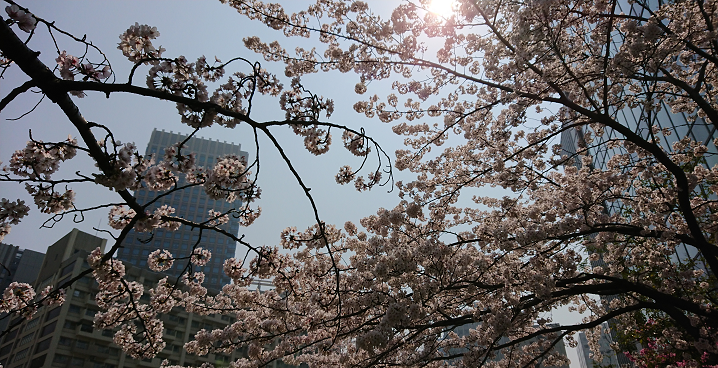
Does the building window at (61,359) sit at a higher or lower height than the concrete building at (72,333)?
lower


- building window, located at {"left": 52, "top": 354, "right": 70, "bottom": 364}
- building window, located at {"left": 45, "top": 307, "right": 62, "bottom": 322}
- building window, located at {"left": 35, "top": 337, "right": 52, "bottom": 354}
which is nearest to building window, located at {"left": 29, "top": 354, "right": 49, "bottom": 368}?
building window, located at {"left": 35, "top": 337, "right": 52, "bottom": 354}

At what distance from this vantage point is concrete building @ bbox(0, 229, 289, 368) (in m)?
38.7

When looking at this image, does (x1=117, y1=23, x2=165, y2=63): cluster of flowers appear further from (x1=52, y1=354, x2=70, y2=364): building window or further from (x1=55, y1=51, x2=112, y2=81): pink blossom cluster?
(x1=52, y1=354, x2=70, y2=364): building window

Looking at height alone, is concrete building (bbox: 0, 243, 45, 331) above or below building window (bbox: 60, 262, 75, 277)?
above

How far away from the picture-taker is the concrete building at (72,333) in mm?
38688

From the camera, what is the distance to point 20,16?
10.2 feet

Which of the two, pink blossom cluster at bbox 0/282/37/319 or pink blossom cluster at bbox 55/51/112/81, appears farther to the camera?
pink blossom cluster at bbox 0/282/37/319

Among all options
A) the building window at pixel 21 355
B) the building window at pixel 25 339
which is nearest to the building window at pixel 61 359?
the building window at pixel 21 355

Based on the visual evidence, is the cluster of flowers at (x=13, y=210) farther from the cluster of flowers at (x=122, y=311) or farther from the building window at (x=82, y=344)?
the building window at (x=82, y=344)

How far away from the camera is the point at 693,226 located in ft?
18.9

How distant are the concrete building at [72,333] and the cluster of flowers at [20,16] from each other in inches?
1806

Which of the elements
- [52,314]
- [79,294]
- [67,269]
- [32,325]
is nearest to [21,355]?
[32,325]

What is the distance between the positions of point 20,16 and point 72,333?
49.3 metres

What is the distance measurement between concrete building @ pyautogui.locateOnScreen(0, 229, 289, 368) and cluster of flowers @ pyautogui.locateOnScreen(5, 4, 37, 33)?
151 feet
